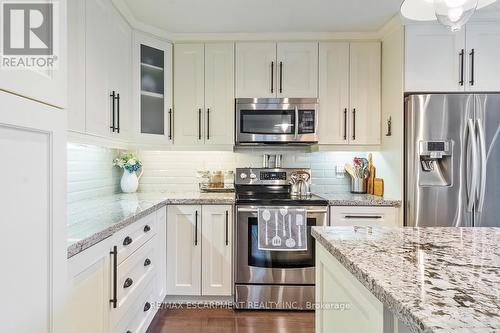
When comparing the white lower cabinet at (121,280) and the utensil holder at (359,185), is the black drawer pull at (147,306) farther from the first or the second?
the utensil holder at (359,185)

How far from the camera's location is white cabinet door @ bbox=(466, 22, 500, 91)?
8.00 feet

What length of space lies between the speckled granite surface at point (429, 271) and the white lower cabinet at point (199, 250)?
4.68 feet

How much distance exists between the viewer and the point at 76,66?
1626mm

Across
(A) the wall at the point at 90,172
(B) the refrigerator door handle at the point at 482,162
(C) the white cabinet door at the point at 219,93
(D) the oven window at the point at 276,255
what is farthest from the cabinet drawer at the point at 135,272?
(B) the refrigerator door handle at the point at 482,162

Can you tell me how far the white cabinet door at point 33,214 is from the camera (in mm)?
667

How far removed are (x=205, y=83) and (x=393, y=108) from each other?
1.64 m

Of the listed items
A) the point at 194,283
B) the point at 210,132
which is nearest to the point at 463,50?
the point at 210,132

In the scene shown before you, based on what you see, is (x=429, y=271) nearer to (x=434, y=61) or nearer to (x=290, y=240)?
(x=290, y=240)

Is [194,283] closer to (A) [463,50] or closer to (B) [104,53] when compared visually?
(B) [104,53]

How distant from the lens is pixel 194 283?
2547mm

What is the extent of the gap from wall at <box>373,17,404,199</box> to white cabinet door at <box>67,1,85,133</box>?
88.0 inches

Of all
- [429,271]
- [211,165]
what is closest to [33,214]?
[429,271]

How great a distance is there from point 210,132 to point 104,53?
1097 mm

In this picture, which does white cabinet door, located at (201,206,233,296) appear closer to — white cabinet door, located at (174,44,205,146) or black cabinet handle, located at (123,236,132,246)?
white cabinet door, located at (174,44,205,146)
